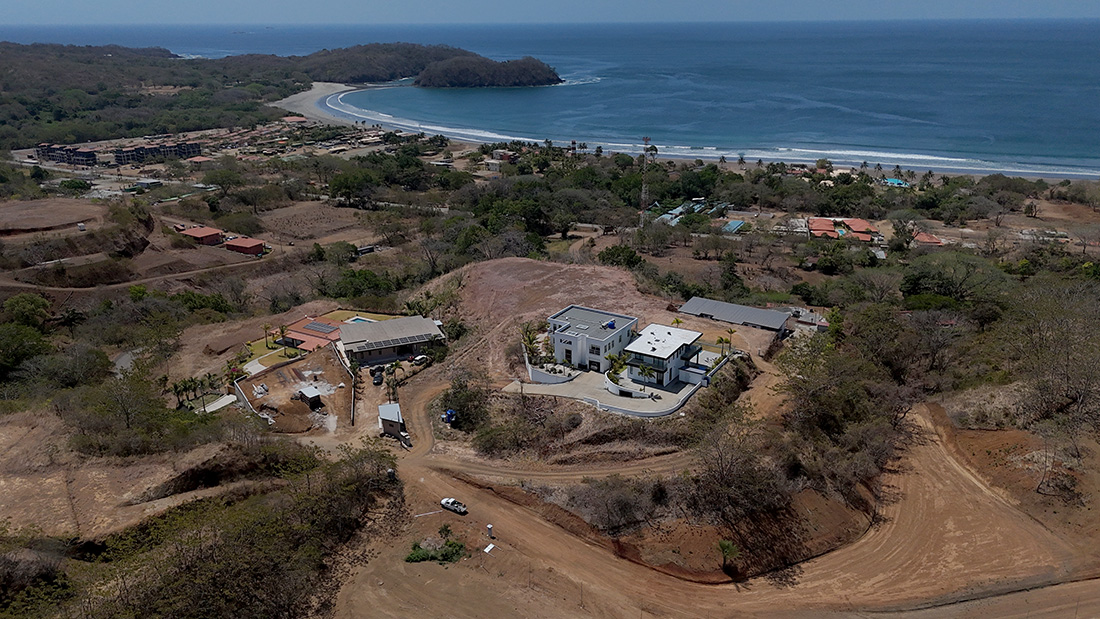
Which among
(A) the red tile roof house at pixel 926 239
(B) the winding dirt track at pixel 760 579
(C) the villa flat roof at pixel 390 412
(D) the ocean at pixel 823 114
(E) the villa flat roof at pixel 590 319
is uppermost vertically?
(D) the ocean at pixel 823 114

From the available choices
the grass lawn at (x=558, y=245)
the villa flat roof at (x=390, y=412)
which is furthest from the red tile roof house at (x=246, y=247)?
the villa flat roof at (x=390, y=412)

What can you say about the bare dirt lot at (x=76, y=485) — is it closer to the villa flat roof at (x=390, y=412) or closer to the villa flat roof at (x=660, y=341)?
the villa flat roof at (x=390, y=412)

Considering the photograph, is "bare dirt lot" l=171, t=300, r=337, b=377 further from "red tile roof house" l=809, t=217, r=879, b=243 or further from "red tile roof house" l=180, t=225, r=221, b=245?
"red tile roof house" l=809, t=217, r=879, b=243

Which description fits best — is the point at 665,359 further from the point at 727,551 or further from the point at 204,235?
the point at 204,235

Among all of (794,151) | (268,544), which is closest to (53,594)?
(268,544)

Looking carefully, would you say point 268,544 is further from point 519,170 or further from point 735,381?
point 519,170

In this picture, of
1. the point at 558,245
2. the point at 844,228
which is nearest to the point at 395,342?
the point at 558,245
